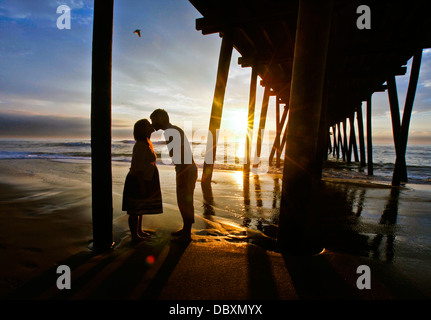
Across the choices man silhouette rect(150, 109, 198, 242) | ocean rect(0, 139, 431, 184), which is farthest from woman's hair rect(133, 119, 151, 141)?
ocean rect(0, 139, 431, 184)

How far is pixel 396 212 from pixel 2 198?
7769 millimetres

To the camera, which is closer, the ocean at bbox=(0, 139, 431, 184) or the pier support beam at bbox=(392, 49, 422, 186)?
Answer: the pier support beam at bbox=(392, 49, 422, 186)

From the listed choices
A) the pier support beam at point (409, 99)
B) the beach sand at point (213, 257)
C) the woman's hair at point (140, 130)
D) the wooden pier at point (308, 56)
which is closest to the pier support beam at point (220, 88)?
Answer: the wooden pier at point (308, 56)

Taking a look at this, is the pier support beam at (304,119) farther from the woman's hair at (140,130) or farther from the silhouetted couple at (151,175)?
the woman's hair at (140,130)

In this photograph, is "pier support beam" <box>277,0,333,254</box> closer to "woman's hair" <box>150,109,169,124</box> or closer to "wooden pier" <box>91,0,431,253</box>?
"wooden pier" <box>91,0,431,253</box>

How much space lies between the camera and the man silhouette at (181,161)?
2594 millimetres

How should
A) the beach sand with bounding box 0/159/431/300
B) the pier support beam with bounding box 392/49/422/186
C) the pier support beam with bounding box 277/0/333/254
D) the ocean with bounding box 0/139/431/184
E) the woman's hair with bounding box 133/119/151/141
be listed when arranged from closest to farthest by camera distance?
the beach sand with bounding box 0/159/431/300 < the pier support beam with bounding box 277/0/333/254 < the woman's hair with bounding box 133/119/151/141 < the pier support beam with bounding box 392/49/422/186 < the ocean with bounding box 0/139/431/184

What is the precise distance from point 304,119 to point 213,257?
1.66 metres

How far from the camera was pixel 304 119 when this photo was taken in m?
2.15

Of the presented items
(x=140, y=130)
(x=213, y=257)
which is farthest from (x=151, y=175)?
(x=213, y=257)

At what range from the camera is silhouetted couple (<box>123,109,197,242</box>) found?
2498 mm

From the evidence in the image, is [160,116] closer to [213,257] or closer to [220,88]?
[213,257]

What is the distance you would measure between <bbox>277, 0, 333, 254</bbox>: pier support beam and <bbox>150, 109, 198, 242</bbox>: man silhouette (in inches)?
43.9
